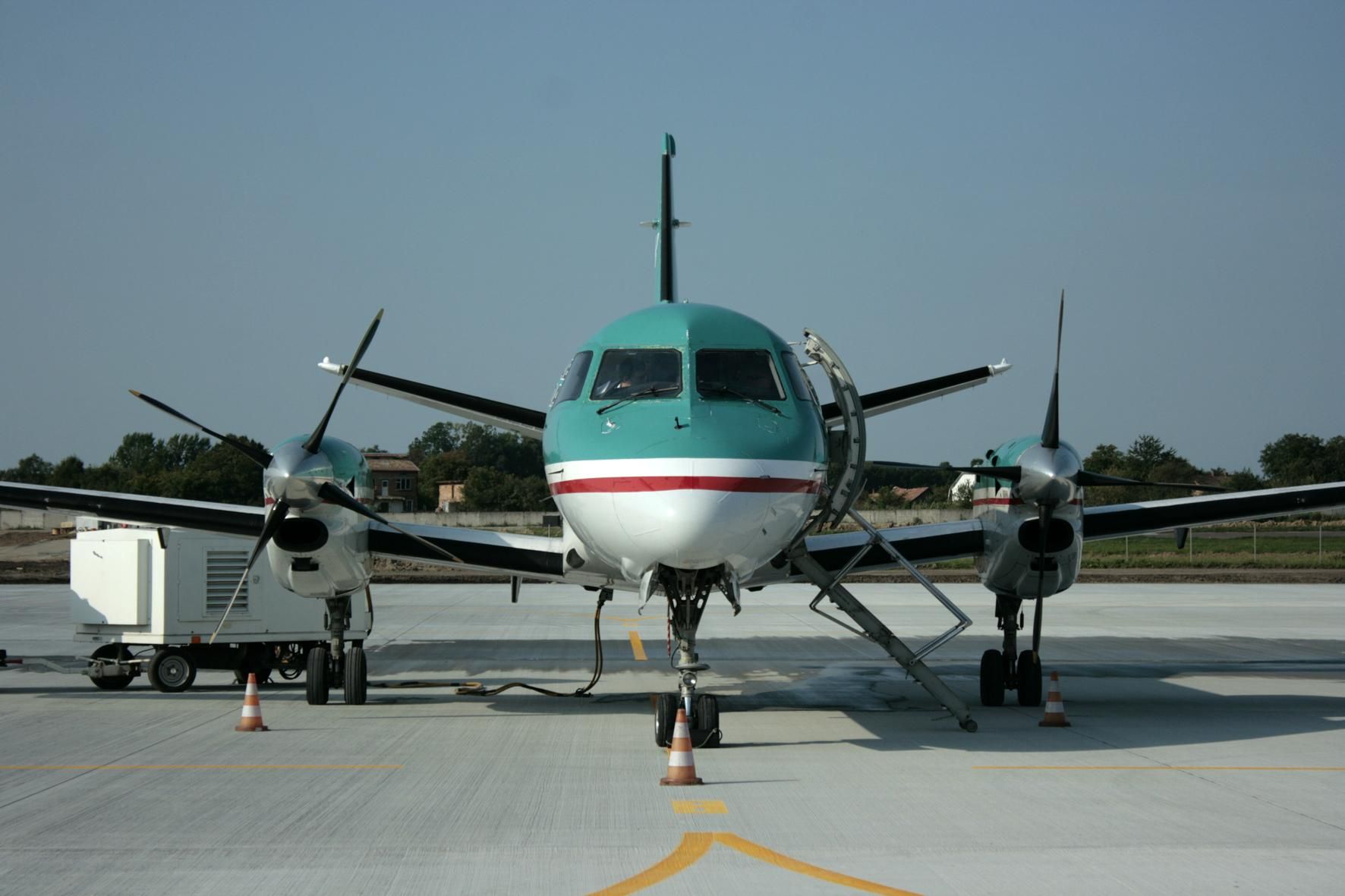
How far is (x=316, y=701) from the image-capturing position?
1324 centimetres

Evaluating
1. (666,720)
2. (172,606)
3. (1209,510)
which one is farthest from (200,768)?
(1209,510)

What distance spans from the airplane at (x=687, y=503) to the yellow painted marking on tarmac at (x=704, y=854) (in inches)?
97.3

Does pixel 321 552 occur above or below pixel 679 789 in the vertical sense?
above

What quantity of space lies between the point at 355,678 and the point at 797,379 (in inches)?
229

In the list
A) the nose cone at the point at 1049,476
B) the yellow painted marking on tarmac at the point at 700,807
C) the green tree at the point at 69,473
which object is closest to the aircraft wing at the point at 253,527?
the nose cone at the point at 1049,476

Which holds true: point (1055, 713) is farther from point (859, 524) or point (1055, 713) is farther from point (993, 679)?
point (859, 524)

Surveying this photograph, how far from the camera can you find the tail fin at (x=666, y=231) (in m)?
15.8

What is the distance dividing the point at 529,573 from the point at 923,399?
4419 mm

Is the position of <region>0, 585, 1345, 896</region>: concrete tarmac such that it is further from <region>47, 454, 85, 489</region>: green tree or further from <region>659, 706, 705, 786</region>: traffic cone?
<region>47, 454, 85, 489</region>: green tree

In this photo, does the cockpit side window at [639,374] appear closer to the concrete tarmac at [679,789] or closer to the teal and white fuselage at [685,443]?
the teal and white fuselage at [685,443]

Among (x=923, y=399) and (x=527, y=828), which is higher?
(x=923, y=399)

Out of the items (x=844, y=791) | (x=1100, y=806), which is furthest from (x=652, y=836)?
(x=1100, y=806)

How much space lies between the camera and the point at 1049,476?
1230cm

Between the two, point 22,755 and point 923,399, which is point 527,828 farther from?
point 923,399
